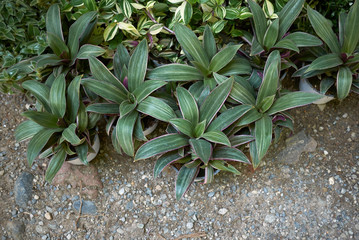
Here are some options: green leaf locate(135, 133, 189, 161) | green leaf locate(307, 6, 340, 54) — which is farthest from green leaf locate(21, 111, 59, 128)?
green leaf locate(307, 6, 340, 54)

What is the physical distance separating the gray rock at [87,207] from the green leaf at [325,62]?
1.32 meters

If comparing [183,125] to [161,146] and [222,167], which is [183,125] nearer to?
[161,146]

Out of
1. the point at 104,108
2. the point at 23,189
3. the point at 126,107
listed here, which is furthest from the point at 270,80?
the point at 23,189

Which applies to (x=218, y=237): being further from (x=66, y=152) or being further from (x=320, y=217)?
(x=66, y=152)

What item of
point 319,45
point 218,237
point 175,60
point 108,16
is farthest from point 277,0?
point 218,237

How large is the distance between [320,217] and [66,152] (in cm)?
133

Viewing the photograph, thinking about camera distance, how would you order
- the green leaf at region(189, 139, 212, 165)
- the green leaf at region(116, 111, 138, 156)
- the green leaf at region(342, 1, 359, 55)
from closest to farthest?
the green leaf at region(189, 139, 212, 165) → the green leaf at region(116, 111, 138, 156) → the green leaf at region(342, 1, 359, 55)

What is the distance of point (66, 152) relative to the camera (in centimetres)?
166

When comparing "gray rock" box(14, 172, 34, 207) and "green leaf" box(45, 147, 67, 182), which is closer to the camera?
"green leaf" box(45, 147, 67, 182)

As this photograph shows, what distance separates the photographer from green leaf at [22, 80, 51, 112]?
1685mm

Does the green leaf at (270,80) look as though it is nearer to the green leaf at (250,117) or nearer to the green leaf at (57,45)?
the green leaf at (250,117)

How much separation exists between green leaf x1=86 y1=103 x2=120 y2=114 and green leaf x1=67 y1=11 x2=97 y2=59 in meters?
0.35

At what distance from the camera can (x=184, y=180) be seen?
1.61m

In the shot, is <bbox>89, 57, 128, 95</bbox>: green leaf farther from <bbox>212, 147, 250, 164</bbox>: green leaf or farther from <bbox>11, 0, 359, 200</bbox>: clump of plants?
<bbox>212, 147, 250, 164</bbox>: green leaf
